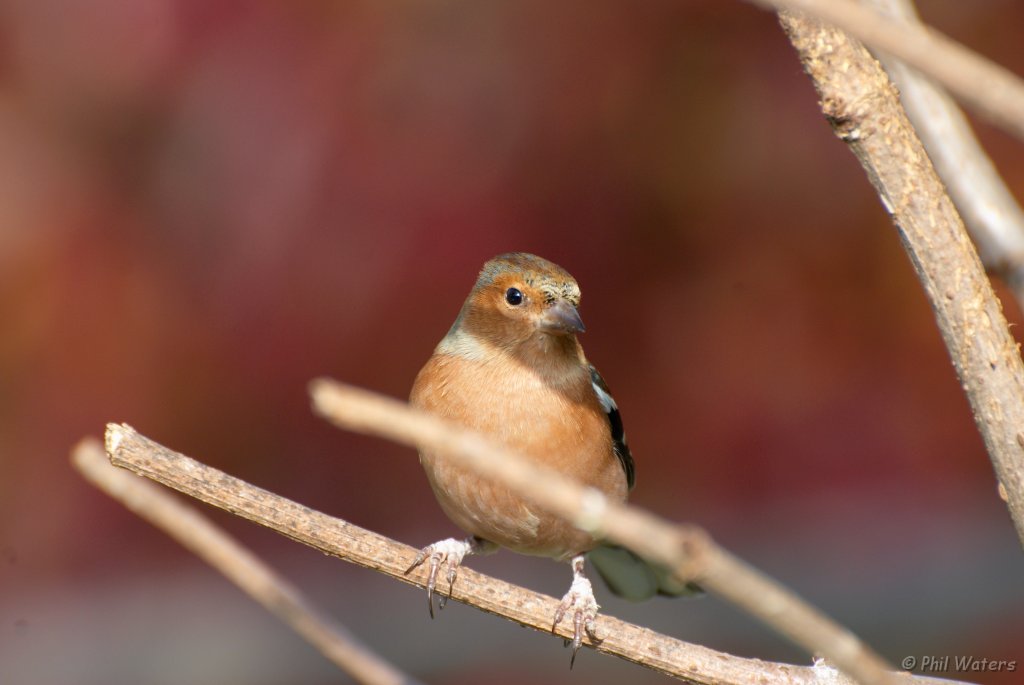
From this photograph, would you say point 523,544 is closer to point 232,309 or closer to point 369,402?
point 232,309

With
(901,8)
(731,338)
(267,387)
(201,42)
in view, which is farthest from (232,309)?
(901,8)

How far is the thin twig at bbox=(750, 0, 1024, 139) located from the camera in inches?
44.3

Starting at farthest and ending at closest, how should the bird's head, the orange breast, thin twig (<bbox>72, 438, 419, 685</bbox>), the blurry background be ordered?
the blurry background
the bird's head
the orange breast
thin twig (<bbox>72, 438, 419, 685</bbox>)

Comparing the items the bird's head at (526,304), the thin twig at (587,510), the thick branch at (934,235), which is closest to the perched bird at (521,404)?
the bird's head at (526,304)

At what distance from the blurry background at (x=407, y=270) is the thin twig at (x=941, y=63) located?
→ 3997 mm

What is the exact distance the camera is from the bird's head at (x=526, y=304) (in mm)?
3836

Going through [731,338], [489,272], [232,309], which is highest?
[731,338]

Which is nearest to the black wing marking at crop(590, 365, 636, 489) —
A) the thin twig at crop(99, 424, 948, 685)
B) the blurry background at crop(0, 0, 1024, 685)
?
the blurry background at crop(0, 0, 1024, 685)

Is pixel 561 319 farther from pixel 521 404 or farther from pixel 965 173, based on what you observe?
pixel 965 173

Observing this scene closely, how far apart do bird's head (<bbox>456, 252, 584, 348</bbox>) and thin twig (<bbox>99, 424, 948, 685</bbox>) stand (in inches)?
41.5

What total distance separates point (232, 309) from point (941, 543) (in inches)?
154

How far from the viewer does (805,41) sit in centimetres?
186

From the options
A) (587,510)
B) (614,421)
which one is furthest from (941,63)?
(614,421)

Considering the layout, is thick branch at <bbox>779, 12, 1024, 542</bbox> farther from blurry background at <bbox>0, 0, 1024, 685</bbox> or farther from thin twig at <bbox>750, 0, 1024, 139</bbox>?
blurry background at <bbox>0, 0, 1024, 685</bbox>
